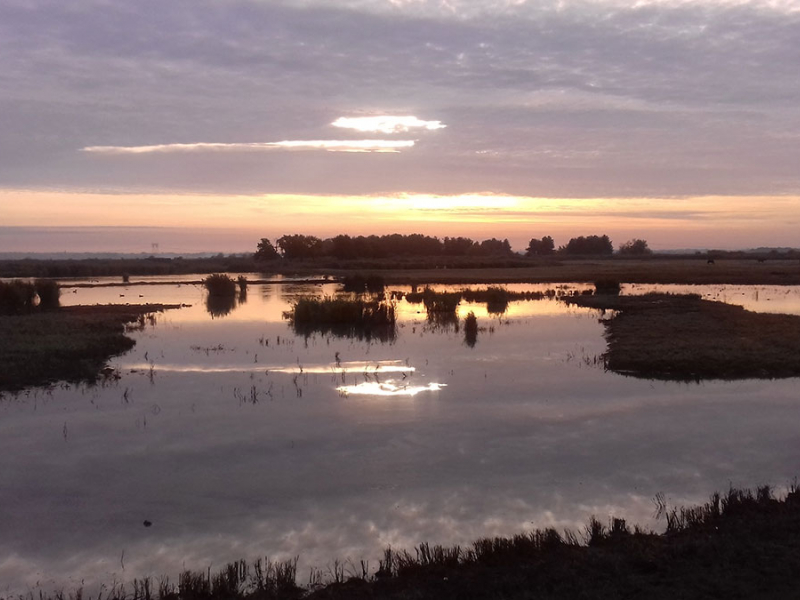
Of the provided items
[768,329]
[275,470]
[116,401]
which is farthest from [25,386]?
[768,329]

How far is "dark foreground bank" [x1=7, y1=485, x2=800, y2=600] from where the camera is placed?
5.95m

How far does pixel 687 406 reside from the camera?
1391 cm

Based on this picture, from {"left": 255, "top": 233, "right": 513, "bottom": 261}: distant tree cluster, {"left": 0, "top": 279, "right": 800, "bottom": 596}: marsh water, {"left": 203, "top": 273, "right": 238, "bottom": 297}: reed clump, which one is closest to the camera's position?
{"left": 0, "top": 279, "right": 800, "bottom": 596}: marsh water

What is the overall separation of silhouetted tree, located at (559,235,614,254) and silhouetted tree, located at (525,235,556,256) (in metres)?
6.74

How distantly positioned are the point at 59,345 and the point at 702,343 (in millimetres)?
17411

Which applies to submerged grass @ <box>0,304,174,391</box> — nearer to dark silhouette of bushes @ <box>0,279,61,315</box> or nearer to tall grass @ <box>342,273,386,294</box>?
dark silhouette of bushes @ <box>0,279,61,315</box>

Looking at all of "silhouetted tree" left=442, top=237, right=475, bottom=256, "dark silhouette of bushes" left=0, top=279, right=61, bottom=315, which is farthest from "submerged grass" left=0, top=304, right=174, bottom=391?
"silhouetted tree" left=442, top=237, right=475, bottom=256

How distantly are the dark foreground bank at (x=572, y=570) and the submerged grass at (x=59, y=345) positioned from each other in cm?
1156

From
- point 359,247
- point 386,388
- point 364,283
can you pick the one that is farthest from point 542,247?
point 386,388

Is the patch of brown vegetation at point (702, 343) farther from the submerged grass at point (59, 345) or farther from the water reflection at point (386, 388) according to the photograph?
the submerged grass at point (59, 345)

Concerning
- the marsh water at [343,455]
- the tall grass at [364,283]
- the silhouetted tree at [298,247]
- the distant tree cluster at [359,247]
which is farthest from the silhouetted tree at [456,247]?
the marsh water at [343,455]

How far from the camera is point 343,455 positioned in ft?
36.0

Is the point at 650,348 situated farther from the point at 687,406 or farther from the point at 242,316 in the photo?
the point at 242,316

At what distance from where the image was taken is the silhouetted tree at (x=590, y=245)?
145 m
